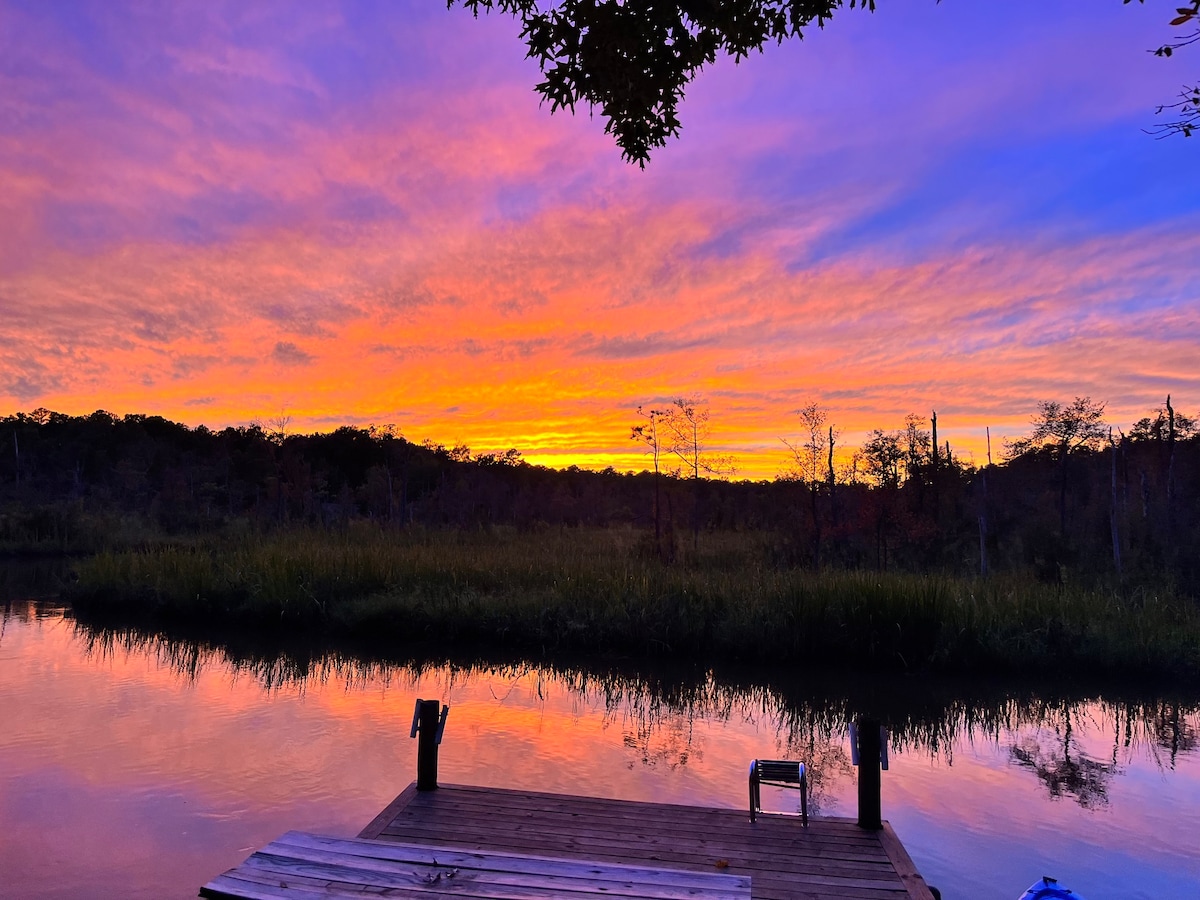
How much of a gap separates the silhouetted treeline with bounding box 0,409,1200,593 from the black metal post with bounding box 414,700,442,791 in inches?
533

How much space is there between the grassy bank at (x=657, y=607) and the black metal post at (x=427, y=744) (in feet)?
24.8

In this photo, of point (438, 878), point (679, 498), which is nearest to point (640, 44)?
point (438, 878)

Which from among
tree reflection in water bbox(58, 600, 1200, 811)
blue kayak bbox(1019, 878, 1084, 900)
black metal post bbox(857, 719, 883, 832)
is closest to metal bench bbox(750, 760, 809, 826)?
black metal post bbox(857, 719, 883, 832)

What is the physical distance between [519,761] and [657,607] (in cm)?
586

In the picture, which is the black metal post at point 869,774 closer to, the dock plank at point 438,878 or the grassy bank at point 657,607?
the dock plank at point 438,878

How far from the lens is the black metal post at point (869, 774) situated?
5574 millimetres

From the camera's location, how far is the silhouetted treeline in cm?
Result: 2016

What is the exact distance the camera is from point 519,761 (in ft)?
27.3

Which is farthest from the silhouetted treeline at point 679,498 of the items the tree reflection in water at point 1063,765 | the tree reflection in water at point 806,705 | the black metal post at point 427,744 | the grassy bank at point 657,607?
the black metal post at point 427,744

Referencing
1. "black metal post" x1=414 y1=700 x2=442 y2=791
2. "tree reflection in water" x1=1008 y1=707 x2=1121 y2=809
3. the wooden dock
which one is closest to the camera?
the wooden dock

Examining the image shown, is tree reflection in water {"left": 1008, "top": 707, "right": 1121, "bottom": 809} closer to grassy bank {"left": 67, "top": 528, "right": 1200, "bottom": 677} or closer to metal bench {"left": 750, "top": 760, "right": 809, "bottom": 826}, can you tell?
grassy bank {"left": 67, "top": 528, "right": 1200, "bottom": 677}

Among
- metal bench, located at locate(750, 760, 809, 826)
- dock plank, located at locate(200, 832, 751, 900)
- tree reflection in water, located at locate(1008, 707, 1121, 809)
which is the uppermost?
dock plank, located at locate(200, 832, 751, 900)

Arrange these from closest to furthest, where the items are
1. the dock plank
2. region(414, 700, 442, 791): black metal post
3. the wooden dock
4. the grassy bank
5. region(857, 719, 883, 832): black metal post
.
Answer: the dock plank → the wooden dock → region(857, 719, 883, 832): black metal post → region(414, 700, 442, 791): black metal post → the grassy bank

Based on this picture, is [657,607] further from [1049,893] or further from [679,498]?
[679,498]
